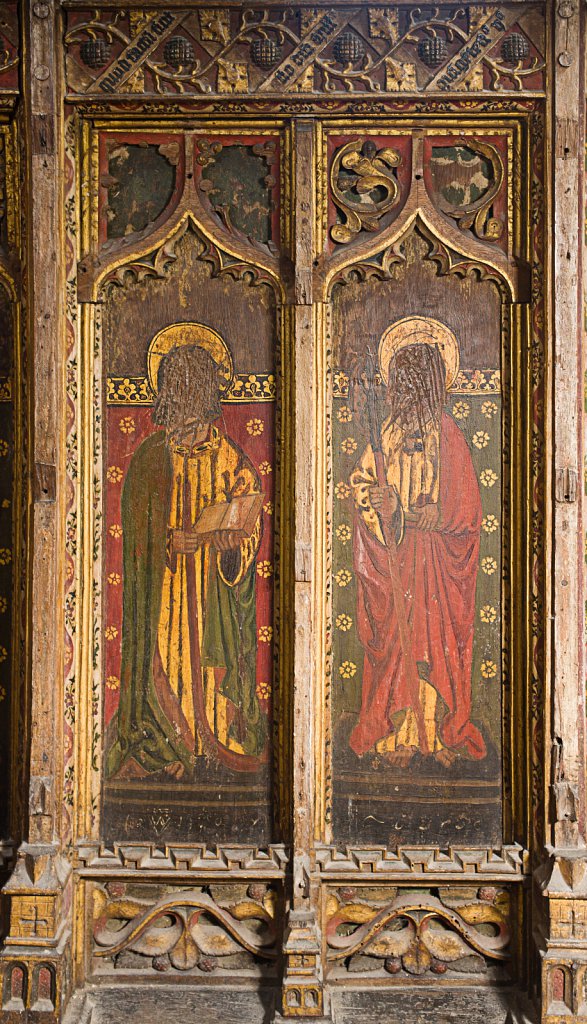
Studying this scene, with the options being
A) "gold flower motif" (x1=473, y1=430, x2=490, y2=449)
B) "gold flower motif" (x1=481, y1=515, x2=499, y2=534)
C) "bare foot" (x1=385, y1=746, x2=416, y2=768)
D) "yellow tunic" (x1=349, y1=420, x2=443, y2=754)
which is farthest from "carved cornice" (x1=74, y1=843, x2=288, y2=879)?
"gold flower motif" (x1=473, y1=430, x2=490, y2=449)

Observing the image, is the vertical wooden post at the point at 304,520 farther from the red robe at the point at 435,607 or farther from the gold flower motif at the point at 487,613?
the gold flower motif at the point at 487,613

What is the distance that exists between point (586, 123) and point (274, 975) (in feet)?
14.1

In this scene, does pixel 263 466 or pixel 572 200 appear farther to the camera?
pixel 263 466

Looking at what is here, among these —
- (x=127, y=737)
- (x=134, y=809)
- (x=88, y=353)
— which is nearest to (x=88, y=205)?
(x=88, y=353)

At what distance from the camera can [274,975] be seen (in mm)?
3854

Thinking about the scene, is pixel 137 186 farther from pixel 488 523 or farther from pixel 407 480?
pixel 488 523

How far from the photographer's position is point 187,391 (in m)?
3.96

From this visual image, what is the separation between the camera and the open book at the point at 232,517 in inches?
156

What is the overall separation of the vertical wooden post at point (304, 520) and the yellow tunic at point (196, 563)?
0.95 feet

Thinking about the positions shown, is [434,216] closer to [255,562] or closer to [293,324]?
[293,324]

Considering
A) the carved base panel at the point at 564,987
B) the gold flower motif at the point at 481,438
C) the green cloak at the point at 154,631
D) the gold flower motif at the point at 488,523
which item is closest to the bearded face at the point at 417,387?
the gold flower motif at the point at 481,438

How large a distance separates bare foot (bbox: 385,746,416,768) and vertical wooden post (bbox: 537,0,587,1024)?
2.13ft

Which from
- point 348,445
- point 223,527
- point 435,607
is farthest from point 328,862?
point 348,445

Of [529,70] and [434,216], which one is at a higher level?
[529,70]
